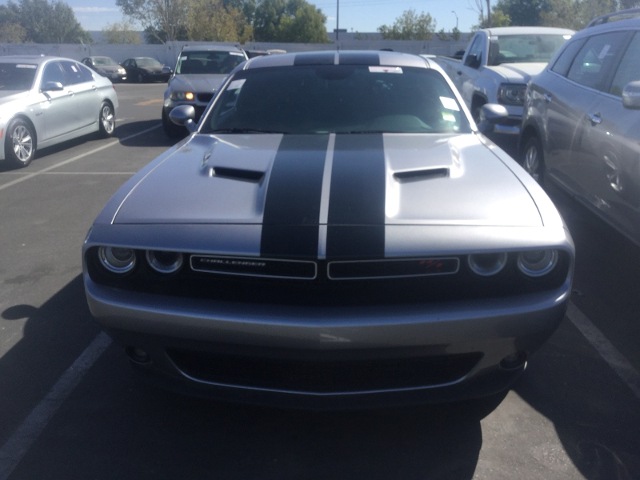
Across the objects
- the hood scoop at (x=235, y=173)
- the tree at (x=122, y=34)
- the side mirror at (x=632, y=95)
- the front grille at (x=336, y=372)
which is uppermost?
the side mirror at (x=632, y=95)

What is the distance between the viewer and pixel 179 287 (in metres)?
3.04

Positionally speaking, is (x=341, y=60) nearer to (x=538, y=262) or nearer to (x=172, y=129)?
(x=538, y=262)

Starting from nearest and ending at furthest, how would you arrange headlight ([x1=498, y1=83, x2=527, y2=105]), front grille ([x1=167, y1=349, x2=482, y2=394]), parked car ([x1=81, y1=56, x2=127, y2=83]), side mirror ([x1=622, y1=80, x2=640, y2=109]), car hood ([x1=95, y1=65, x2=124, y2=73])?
front grille ([x1=167, y1=349, x2=482, y2=394])
side mirror ([x1=622, y1=80, x2=640, y2=109])
headlight ([x1=498, y1=83, x2=527, y2=105])
parked car ([x1=81, y1=56, x2=127, y2=83])
car hood ([x1=95, y1=65, x2=124, y2=73])

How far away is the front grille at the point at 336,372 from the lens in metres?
2.95

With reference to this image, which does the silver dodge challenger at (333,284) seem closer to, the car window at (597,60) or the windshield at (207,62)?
the car window at (597,60)

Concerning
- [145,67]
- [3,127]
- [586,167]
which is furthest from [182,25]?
[586,167]

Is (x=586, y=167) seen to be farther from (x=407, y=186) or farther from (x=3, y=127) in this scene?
(x=3, y=127)

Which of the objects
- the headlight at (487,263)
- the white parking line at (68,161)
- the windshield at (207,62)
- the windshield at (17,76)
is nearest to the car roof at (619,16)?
the headlight at (487,263)

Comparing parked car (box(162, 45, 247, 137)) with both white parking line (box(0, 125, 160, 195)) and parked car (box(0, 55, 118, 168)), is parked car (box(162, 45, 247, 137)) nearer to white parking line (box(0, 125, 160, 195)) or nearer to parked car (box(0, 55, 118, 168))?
white parking line (box(0, 125, 160, 195))

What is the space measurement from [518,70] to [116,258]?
776 cm

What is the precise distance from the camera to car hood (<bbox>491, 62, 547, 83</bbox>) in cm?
932

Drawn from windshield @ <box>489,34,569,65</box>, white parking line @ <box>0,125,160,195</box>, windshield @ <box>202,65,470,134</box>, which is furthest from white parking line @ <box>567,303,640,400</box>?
white parking line @ <box>0,125,160,195</box>

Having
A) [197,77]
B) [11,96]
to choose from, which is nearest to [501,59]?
[197,77]

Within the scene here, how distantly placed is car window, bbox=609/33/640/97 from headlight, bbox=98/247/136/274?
3.58 meters
